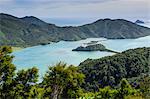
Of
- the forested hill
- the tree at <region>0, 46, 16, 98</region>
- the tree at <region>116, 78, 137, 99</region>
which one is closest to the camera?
the tree at <region>0, 46, 16, 98</region>

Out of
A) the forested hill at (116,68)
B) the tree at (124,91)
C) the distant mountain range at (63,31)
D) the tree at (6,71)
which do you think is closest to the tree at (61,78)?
the tree at (6,71)

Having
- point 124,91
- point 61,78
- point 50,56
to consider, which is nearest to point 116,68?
point 50,56

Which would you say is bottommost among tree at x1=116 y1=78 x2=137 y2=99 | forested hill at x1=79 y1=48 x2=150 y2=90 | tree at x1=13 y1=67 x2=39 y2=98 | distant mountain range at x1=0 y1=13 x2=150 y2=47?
forested hill at x1=79 y1=48 x2=150 y2=90

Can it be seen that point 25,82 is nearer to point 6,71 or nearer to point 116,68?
point 6,71

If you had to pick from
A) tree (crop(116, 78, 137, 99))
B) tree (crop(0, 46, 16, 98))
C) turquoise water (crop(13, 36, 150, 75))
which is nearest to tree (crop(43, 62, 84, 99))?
tree (crop(0, 46, 16, 98))

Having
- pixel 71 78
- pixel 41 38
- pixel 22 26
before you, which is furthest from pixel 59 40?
pixel 71 78

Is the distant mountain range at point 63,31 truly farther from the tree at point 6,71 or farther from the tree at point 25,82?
the tree at point 6,71

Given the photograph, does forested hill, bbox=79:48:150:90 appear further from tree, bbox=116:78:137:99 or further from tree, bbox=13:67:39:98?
tree, bbox=13:67:39:98
